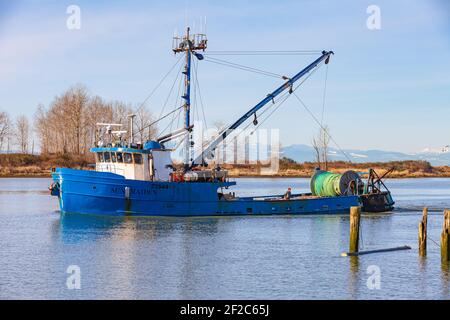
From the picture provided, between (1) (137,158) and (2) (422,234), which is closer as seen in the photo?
(2) (422,234)

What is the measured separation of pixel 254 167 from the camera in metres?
132

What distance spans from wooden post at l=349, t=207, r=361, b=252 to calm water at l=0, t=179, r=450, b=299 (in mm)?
703

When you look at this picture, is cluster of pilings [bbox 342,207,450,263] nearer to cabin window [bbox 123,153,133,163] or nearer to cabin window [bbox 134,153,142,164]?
cabin window [bbox 134,153,142,164]

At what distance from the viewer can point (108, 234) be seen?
36.3m

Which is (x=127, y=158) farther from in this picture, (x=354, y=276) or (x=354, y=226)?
(x=354, y=276)

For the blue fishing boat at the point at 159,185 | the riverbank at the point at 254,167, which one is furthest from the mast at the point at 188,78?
the riverbank at the point at 254,167

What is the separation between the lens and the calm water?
23703 mm

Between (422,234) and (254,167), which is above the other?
(254,167)

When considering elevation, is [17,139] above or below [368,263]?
above

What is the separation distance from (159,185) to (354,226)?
15130 mm

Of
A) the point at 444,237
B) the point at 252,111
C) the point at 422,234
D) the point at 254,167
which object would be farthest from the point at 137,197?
the point at 254,167
